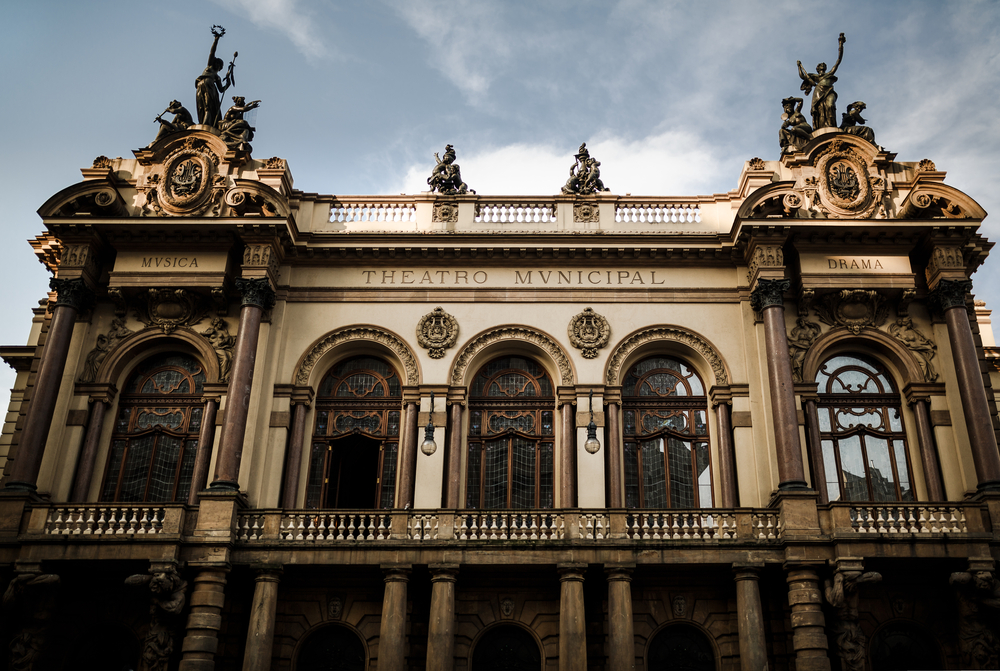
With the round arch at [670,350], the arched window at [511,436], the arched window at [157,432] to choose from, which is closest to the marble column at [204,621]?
the arched window at [157,432]

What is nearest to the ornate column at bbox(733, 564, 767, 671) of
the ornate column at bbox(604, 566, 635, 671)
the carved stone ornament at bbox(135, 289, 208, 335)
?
the ornate column at bbox(604, 566, 635, 671)

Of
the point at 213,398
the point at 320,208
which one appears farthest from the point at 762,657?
the point at 320,208

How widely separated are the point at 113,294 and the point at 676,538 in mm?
16956

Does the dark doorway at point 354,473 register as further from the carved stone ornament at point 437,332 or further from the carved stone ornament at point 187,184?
the carved stone ornament at point 187,184

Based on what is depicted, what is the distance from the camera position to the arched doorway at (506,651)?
22.0m

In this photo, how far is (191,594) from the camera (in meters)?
21.1

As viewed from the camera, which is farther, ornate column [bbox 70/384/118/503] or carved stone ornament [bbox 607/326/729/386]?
carved stone ornament [bbox 607/326/729/386]

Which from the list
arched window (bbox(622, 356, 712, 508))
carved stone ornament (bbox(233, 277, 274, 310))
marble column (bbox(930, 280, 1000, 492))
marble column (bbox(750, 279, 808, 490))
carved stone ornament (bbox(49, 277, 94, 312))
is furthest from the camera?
carved stone ornament (bbox(49, 277, 94, 312))

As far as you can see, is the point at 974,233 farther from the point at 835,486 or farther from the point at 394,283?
the point at 394,283

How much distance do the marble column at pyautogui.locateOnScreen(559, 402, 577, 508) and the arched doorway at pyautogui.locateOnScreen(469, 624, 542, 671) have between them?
3.49 meters

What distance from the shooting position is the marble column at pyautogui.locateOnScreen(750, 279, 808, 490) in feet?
73.2

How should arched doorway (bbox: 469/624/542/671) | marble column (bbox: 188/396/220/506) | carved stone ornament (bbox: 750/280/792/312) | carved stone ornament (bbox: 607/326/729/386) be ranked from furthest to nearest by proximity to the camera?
carved stone ornament (bbox: 607/326/729/386) → carved stone ornament (bbox: 750/280/792/312) → marble column (bbox: 188/396/220/506) → arched doorway (bbox: 469/624/542/671)

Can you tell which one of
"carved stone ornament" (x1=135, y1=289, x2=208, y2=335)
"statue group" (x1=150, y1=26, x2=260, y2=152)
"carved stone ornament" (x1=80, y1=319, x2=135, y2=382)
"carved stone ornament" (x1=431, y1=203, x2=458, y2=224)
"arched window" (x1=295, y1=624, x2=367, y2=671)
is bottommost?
"arched window" (x1=295, y1=624, x2=367, y2=671)

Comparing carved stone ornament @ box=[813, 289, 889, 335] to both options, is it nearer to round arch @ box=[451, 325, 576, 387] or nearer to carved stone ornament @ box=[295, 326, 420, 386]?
round arch @ box=[451, 325, 576, 387]
